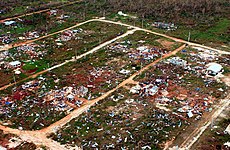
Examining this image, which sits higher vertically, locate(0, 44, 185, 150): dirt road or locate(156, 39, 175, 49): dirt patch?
locate(156, 39, 175, 49): dirt patch

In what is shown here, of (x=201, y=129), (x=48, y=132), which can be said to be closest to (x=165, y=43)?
(x=201, y=129)

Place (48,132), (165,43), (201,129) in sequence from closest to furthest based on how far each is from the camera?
(201,129) → (48,132) → (165,43)

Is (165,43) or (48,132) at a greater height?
(165,43)

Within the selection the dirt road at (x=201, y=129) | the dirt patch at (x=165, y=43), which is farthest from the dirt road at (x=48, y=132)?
the dirt patch at (x=165, y=43)

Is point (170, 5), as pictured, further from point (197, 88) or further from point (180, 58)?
point (197, 88)

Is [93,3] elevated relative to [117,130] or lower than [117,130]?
elevated

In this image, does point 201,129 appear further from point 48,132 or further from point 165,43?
point 165,43

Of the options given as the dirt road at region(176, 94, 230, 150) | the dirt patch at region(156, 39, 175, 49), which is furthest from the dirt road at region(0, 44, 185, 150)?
the dirt patch at region(156, 39, 175, 49)

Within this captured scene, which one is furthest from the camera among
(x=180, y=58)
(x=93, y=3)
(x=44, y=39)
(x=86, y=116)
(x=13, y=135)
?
(x=93, y=3)

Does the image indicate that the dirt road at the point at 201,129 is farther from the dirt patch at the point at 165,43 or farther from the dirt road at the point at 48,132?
the dirt patch at the point at 165,43

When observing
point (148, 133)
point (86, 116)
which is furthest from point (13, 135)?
point (148, 133)

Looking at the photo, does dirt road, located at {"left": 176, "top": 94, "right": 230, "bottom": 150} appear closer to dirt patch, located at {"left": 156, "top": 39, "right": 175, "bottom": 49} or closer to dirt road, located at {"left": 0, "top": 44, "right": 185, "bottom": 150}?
dirt road, located at {"left": 0, "top": 44, "right": 185, "bottom": 150}
